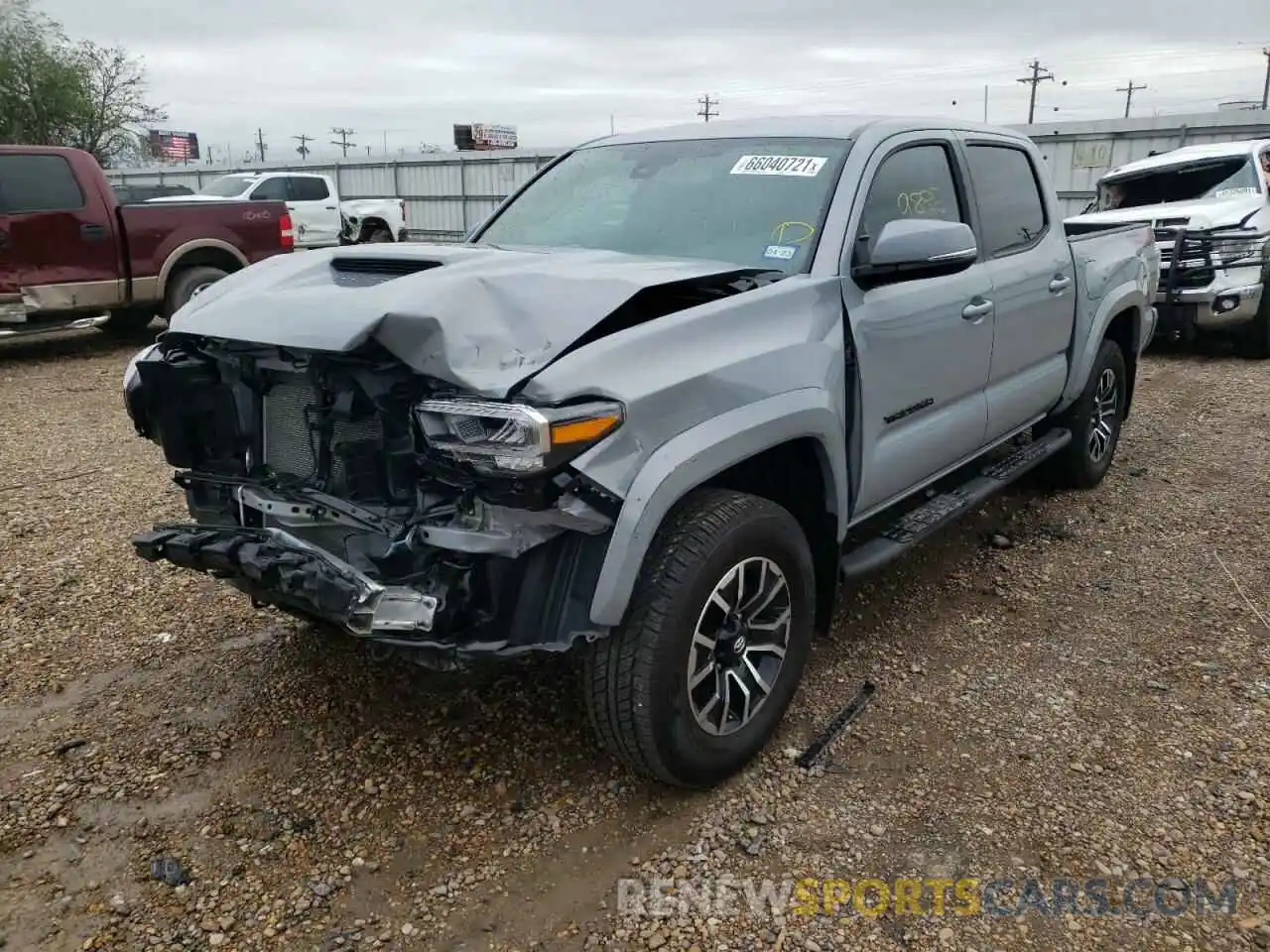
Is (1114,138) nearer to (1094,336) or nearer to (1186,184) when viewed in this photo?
(1186,184)

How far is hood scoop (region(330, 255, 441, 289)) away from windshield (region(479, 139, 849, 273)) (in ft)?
2.59

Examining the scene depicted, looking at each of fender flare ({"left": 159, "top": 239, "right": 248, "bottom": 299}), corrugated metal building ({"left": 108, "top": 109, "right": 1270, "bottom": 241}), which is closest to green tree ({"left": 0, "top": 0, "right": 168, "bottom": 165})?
corrugated metal building ({"left": 108, "top": 109, "right": 1270, "bottom": 241})

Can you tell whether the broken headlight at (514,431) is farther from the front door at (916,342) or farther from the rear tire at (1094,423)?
the rear tire at (1094,423)

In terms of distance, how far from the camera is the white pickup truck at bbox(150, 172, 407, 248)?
18.5 m

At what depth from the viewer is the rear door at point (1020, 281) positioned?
4180mm

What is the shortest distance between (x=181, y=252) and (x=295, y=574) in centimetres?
872

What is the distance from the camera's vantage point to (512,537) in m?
2.40

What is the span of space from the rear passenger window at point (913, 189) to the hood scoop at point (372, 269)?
1.53 metres

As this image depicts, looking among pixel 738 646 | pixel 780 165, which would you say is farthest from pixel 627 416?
pixel 780 165

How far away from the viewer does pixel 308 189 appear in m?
19.1

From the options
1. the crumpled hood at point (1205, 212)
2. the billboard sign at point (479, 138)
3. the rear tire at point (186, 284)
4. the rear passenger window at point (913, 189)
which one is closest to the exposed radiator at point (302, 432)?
the rear passenger window at point (913, 189)

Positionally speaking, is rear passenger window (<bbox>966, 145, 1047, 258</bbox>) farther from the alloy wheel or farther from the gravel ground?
the alloy wheel

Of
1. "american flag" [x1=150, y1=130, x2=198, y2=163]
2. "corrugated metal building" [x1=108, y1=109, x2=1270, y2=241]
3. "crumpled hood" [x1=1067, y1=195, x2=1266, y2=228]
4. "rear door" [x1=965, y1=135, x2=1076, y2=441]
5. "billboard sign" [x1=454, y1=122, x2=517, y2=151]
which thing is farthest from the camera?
"american flag" [x1=150, y1=130, x2=198, y2=163]

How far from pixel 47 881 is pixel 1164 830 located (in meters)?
3.02
